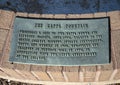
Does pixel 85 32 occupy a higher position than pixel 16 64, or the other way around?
pixel 85 32

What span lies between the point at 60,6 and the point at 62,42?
117cm

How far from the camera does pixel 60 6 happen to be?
4480 mm

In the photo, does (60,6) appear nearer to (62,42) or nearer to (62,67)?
(62,42)

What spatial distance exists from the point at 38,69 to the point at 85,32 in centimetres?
80

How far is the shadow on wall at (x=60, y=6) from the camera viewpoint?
434 cm

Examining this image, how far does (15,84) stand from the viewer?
4625 millimetres

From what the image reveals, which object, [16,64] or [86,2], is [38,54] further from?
[86,2]

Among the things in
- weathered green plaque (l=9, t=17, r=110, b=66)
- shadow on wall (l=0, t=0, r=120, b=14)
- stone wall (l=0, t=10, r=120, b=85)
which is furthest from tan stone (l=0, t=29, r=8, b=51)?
shadow on wall (l=0, t=0, r=120, b=14)

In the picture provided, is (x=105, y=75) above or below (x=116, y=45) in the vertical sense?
below

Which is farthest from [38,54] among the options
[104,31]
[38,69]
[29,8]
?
[29,8]

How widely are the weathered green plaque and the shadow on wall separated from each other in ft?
2.63

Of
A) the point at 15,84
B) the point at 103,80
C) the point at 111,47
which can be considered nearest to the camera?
the point at 111,47

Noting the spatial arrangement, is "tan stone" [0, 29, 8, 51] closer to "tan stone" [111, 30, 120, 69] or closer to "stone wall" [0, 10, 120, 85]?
"stone wall" [0, 10, 120, 85]

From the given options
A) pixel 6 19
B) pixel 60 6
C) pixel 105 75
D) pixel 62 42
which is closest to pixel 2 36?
pixel 6 19
